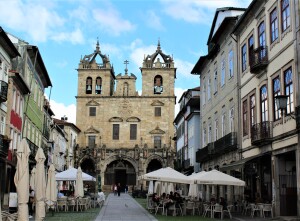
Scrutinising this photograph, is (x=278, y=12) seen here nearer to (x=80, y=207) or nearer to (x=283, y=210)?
(x=283, y=210)

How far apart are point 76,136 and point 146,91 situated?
1278 cm

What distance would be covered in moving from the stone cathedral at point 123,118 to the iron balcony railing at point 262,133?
47052 mm

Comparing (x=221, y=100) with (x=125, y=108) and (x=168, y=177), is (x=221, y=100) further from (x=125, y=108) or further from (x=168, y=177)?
(x=125, y=108)

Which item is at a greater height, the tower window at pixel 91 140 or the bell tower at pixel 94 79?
the bell tower at pixel 94 79

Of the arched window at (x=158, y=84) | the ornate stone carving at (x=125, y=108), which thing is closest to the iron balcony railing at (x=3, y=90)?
the ornate stone carving at (x=125, y=108)

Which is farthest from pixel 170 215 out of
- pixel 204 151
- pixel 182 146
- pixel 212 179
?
pixel 182 146

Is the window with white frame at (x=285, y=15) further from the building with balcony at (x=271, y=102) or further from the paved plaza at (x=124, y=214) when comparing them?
the paved plaza at (x=124, y=214)

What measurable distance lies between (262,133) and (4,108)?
54.9 feet

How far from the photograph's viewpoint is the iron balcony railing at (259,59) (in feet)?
76.2

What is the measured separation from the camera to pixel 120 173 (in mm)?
72250

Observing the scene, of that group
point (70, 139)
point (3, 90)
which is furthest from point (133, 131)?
point (3, 90)

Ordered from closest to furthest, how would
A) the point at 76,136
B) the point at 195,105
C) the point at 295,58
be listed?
1. the point at 295,58
2. the point at 195,105
3. the point at 76,136

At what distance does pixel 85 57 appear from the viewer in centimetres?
7762

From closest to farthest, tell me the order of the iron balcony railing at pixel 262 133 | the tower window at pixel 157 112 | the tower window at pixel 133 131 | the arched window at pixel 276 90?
the arched window at pixel 276 90 → the iron balcony railing at pixel 262 133 → the tower window at pixel 133 131 → the tower window at pixel 157 112
